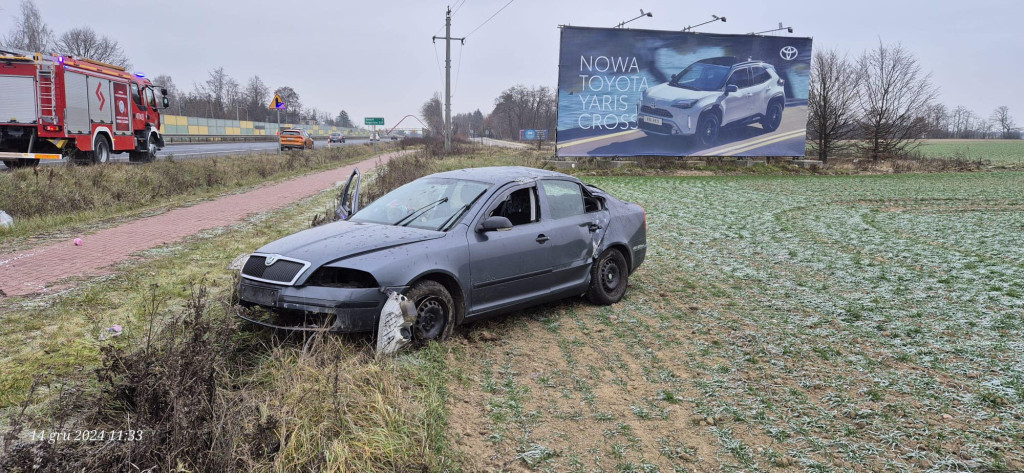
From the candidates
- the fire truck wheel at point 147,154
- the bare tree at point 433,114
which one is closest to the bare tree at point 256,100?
the bare tree at point 433,114

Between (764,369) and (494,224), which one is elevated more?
(494,224)

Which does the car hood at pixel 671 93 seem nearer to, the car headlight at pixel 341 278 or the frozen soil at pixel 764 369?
the frozen soil at pixel 764 369

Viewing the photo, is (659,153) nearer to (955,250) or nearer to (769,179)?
(769,179)

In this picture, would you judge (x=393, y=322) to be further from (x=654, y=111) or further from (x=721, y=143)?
(x=721, y=143)

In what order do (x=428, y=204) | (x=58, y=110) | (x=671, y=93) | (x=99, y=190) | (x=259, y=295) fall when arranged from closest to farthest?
1. (x=259, y=295)
2. (x=428, y=204)
3. (x=99, y=190)
4. (x=58, y=110)
5. (x=671, y=93)

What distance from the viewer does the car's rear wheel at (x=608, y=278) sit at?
7012 millimetres

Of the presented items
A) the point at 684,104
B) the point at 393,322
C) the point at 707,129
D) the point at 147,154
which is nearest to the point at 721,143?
the point at 707,129

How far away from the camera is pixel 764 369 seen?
5293mm

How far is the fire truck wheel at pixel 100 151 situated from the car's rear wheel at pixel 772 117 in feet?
91.7

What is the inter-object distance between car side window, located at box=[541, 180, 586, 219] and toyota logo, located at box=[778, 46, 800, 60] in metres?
29.4

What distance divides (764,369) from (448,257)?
269cm

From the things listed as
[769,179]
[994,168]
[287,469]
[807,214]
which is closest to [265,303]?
[287,469]

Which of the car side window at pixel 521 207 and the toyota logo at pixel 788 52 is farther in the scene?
the toyota logo at pixel 788 52

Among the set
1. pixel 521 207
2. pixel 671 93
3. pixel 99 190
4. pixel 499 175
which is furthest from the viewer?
pixel 671 93
